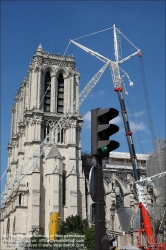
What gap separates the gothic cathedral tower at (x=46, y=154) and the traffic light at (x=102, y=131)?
2014 inches

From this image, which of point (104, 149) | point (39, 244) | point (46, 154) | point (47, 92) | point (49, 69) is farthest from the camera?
point (49, 69)

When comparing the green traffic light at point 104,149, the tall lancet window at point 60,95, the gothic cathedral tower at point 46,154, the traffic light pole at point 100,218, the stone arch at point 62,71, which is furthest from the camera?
the stone arch at point 62,71

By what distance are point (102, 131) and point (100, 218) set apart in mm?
2060

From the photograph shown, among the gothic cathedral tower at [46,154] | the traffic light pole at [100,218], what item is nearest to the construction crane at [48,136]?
the gothic cathedral tower at [46,154]

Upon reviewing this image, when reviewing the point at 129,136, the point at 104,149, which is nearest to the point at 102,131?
the point at 104,149

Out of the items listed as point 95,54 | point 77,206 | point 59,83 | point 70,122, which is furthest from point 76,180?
point 95,54

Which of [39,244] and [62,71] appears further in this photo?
[62,71]

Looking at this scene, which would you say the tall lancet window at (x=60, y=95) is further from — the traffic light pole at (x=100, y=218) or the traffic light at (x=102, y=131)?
the traffic light pole at (x=100, y=218)

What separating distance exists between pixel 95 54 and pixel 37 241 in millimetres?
42066

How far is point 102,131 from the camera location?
28.1 ft

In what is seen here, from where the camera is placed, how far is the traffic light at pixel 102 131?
8484 millimetres

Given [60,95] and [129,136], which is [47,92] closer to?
[60,95]

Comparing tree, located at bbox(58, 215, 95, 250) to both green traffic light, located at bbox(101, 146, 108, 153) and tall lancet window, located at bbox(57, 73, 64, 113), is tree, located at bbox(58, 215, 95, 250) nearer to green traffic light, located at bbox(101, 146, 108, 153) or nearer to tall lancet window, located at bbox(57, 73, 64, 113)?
tall lancet window, located at bbox(57, 73, 64, 113)

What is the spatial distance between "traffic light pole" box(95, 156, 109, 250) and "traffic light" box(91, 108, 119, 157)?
0.97 feet
